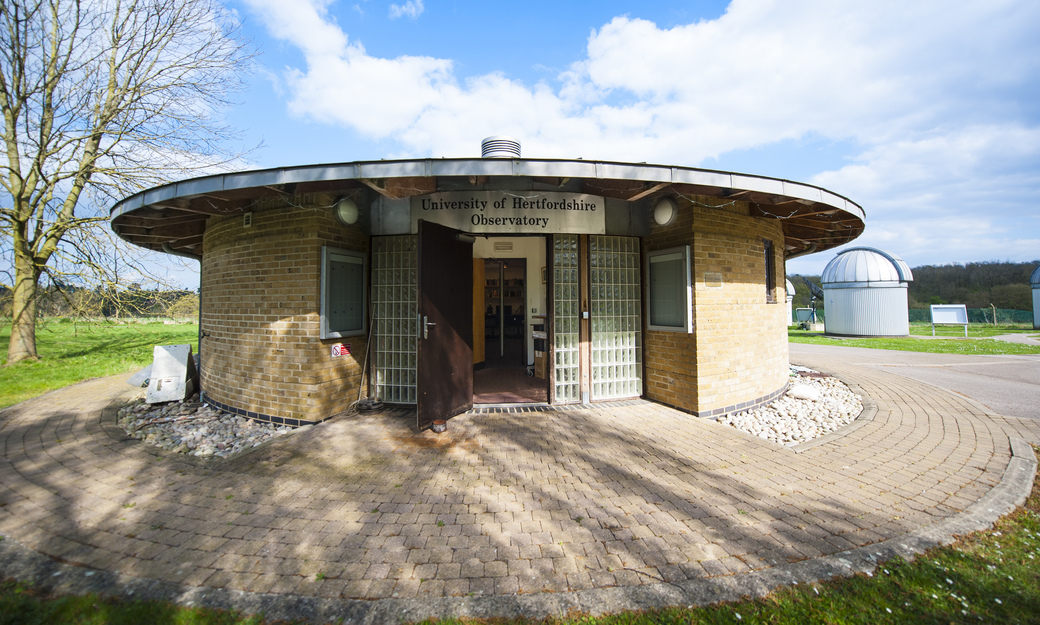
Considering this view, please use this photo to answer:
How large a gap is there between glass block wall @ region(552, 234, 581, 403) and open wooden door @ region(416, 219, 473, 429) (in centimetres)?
126

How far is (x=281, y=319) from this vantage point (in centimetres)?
473

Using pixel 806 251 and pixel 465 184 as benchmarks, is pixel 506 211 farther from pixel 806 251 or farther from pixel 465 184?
pixel 806 251

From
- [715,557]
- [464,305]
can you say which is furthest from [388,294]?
[715,557]

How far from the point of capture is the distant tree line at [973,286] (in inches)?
1366

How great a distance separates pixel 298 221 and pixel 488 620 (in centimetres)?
473

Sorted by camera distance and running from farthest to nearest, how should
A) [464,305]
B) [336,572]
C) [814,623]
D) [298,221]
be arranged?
1. [464,305]
2. [298,221]
3. [336,572]
4. [814,623]

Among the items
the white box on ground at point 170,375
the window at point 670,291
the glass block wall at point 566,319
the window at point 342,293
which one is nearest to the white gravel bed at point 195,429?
the white box on ground at point 170,375

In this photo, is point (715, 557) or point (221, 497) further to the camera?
point (221, 497)

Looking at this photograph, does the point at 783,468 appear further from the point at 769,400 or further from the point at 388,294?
the point at 388,294

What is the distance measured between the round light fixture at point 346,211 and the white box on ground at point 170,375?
3.76 meters

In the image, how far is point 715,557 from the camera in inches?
87.3

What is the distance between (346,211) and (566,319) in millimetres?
3285

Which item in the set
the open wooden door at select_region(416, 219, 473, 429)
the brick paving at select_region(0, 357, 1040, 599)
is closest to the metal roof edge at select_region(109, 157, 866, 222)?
the open wooden door at select_region(416, 219, 473, 429)

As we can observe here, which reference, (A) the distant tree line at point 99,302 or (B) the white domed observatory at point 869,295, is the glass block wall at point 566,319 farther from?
(B) the white domed observatory at point 869,295
